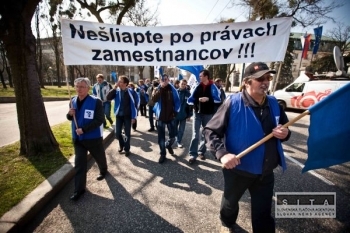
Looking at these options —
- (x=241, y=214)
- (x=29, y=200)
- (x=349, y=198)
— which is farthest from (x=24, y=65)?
(x=349, y=198)

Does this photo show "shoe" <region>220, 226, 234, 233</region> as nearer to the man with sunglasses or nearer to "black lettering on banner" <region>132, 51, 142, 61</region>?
the man with sunglasses

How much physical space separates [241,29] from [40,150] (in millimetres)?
4941

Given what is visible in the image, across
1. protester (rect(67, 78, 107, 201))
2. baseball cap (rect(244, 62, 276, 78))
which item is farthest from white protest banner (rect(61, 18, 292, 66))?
baseball cap (rect(244, 62, 276, 78))

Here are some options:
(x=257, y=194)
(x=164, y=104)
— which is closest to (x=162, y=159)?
(x=164, y=104)

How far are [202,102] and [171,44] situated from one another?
4.89 ft

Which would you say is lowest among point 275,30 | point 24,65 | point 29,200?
point 29,200

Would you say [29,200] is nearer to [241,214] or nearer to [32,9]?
[241,214]

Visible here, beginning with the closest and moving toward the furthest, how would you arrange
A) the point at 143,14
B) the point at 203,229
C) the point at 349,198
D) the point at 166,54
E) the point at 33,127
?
the point at 203,229 → the point at 349,198 → the point at 166,54 → the point at 33,127 → the point at 143,14

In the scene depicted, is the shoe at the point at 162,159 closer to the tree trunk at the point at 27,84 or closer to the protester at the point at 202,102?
the protester at the point at 202,102

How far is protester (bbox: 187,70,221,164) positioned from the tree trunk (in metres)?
3.35

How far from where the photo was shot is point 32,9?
4133 millimetres

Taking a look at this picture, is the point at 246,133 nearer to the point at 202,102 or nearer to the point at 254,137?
the point at 254,137

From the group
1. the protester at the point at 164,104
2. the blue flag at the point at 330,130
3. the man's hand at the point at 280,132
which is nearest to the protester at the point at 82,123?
the protester at the point at 164,104

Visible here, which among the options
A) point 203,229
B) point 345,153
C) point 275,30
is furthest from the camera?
point 275,30
